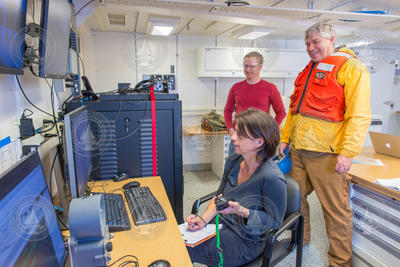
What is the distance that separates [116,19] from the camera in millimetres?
2945

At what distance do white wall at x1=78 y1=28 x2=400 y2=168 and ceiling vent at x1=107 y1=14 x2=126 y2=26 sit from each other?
1.53ft

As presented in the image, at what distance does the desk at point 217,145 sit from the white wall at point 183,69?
0.56 feet

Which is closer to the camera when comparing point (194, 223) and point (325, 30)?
point (194, 223)

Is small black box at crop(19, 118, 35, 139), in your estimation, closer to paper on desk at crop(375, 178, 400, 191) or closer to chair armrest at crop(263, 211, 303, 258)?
chair armrest at crop(263, 211, 303, 258)

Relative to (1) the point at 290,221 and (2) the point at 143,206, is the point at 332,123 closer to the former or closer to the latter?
(1) the point at 290,221

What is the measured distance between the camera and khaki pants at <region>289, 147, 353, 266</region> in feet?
5.86

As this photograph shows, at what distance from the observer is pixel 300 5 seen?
2.75 metres

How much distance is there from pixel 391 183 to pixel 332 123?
1.67 feet

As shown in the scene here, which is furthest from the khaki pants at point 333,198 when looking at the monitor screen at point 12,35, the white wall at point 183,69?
the white wall at point 183,69

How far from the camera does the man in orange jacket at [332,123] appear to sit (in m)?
1.62

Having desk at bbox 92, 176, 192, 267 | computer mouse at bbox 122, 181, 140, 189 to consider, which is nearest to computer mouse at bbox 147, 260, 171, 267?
desk at bbox 92, 176, 192, 267

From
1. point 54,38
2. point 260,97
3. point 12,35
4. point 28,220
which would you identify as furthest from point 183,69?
point 28,220

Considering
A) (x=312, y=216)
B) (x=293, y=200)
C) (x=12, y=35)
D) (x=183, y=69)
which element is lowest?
(x=312, y=216)

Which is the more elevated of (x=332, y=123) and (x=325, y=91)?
(x=325, y=91)
